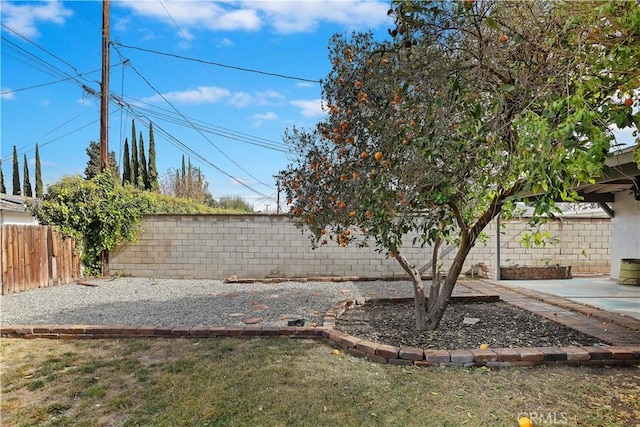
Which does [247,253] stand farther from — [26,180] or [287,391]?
[26,180]

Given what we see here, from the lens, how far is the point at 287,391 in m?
2.78

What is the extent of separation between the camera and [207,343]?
3928mm

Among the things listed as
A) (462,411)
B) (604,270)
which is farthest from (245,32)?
(604,270)

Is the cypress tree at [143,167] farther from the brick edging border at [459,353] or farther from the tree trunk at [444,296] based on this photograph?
the tree trunk at [444,296]

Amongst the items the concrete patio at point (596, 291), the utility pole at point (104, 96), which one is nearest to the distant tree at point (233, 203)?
the utility pole at point (104, 96)

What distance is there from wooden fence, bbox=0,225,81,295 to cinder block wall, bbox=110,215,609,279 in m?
0.98

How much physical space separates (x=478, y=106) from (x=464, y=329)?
2866mm

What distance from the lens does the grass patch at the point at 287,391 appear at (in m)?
2.41

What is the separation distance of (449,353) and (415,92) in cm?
233

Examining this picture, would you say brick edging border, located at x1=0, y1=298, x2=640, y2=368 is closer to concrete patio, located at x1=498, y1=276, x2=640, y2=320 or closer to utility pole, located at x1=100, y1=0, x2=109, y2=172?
concrete patio, located at x1=498, y1=276, x2=640, y2=320

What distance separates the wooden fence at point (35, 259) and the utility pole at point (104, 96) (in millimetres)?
2164

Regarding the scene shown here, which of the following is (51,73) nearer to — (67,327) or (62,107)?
(62,107)

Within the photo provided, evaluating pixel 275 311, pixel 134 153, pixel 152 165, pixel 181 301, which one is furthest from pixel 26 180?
pixel 275 311

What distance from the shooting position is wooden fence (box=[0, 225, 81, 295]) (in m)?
6.98
